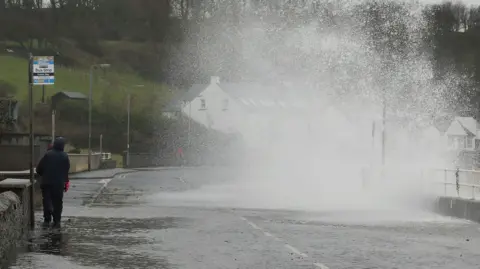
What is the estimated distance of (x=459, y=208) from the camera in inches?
1038

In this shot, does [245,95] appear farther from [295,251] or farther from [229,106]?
[295,251]

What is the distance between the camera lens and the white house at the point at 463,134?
476 feet

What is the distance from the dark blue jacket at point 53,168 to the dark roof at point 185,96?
11340 centimetres

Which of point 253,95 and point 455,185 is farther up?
point 253,95

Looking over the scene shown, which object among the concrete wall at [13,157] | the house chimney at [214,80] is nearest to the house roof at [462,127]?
the house chimney at [214,80]

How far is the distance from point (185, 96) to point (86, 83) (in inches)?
633

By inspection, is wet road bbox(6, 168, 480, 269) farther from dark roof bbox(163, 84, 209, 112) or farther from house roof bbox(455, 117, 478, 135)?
house roof bbox(455, 117, 478, 135)

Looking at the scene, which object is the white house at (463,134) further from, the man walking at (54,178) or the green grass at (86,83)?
the man walking at (54,178)

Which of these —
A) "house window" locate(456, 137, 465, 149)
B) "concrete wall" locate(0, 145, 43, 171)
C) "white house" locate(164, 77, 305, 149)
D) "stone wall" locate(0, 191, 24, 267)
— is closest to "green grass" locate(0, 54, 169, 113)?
"white house" locate(164, 77, 305, 149)

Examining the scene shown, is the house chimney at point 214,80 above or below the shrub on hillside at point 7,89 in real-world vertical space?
above

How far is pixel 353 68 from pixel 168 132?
3485cm

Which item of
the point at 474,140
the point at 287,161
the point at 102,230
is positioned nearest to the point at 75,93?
the point at 287,161

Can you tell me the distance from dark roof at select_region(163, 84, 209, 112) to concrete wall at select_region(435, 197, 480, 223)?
106558 millimetres

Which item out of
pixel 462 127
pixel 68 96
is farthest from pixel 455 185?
pixel 462 127
